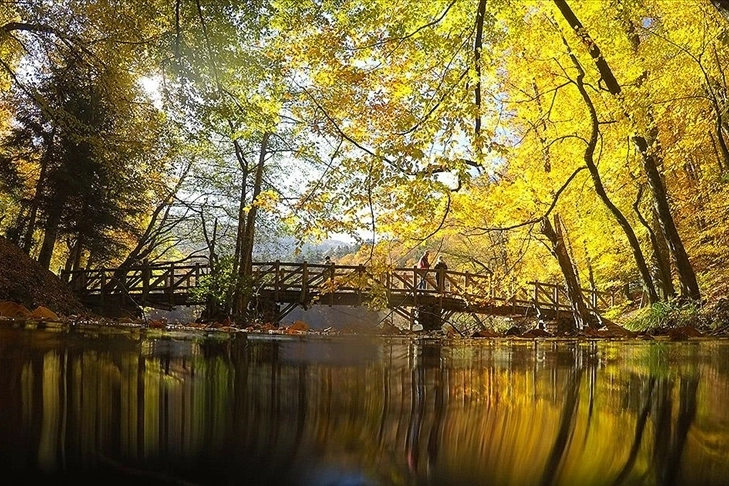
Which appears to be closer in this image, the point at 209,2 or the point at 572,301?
the point at 209,2

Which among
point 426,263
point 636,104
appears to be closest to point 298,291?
point 426,263

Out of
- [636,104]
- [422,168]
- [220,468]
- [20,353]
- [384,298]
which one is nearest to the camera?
[220,468]

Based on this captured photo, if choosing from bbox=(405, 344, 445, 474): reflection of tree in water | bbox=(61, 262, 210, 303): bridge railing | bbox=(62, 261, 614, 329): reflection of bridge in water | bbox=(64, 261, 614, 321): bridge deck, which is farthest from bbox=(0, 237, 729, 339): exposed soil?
bbox=(61, 262, 210, 303): bridge railing

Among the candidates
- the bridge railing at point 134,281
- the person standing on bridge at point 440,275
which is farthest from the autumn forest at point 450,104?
the bridge railing at point 134,281

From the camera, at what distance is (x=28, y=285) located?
283 inches

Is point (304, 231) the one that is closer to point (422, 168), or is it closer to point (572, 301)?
point (422, 168)

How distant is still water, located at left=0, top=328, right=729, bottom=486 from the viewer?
60cm

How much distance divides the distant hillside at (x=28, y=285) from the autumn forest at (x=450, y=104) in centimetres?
290

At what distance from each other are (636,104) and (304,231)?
4171mm

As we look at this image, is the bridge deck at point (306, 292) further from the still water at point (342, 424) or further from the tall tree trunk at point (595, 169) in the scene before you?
the still water at point (342, 424)

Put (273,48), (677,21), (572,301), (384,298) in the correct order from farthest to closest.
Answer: (572,301) < (273,48) < (677,21) < (384,298)

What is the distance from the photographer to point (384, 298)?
4812mm

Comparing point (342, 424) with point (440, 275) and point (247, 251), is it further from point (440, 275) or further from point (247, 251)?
point (440, 275)

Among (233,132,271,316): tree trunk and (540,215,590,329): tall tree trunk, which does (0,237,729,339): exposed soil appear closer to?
(540,215,590,329): tall tree trunk
